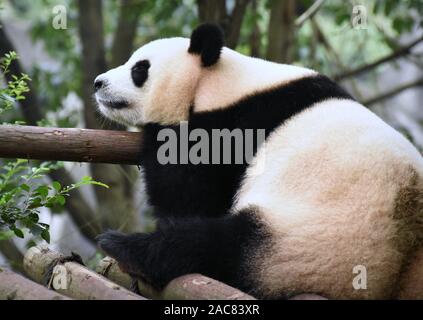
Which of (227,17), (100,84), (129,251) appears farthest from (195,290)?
(227,17)

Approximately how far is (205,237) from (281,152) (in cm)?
60

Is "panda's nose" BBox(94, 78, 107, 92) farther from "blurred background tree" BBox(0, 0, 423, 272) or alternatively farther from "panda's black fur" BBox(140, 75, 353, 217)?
"blurred background tree" BBox(0, 0, 423, 272)

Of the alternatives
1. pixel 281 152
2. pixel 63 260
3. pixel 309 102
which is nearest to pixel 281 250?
Answer: pixel 281 152

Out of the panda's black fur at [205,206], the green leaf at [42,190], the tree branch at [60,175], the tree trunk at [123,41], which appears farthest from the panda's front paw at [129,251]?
the tree trunk at [123,41]

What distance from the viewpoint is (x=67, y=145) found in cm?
378

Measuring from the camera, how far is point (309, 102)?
3.78 m

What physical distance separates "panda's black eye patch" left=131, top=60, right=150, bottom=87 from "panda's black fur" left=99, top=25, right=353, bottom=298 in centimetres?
31

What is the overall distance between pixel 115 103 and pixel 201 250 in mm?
1392

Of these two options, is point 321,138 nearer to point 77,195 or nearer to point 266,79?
point 266,79

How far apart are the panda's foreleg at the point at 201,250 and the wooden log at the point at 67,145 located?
0.67 metres

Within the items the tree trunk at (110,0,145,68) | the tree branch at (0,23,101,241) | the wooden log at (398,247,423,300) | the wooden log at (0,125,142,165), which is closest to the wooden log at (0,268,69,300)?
the wooden log at (0,125,142,165)

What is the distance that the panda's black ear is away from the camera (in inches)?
160

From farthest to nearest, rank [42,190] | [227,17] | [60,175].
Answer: [60,175]
[227,17]
[42,190]

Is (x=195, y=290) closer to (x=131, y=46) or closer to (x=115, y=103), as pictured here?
(x=115, y=103)
